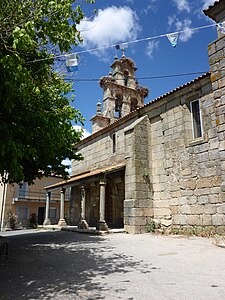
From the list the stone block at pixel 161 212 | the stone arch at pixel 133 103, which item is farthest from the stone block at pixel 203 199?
the stone arch at pixel 133 103

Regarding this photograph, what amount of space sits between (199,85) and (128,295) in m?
8.03

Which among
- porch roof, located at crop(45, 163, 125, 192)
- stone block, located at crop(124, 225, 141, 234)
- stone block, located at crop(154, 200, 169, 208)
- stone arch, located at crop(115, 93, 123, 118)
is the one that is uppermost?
stone arch, located at crop(115, 93, 123, 118)

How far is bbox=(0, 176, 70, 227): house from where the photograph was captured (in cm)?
2223

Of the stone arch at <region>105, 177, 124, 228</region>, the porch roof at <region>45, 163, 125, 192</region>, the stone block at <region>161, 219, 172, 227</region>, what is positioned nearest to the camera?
the stone block at <region>161, 219, 172, 227</region>

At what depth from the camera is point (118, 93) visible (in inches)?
758

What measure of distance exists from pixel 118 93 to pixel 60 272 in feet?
53.2

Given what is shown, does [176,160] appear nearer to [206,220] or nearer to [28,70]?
[206,220]

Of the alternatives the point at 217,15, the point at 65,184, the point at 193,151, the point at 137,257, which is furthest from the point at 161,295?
the point at 65,184

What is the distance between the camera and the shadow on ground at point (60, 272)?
11.0ft

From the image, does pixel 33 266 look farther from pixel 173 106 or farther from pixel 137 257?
pixel 173 106

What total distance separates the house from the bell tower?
8.44 meters

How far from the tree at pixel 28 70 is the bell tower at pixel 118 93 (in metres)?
13.9

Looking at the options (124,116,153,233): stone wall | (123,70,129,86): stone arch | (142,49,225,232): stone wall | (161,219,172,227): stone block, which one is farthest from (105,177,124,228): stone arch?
(123,70,129,86): stone arch

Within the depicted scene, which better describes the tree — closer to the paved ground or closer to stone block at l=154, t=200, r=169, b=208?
the paved ground
